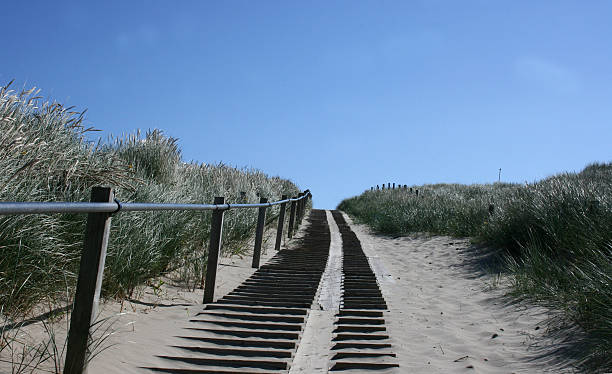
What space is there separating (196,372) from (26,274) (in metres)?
1.55

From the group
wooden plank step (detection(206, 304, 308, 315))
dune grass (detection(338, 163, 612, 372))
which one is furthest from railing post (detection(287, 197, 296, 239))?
wooden plank step (detection(206, 304, 308, 315))

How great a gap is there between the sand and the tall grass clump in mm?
320

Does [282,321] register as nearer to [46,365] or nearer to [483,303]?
[46,365]

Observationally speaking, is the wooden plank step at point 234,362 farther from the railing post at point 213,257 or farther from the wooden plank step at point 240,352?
the railing post at point 213,257

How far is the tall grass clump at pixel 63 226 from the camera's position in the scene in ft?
12.2

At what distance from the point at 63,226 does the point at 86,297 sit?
163 cm

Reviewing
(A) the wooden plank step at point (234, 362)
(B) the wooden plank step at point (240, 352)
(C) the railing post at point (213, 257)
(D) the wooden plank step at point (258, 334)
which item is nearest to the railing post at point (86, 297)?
(A) the wooden plank step at point (234, 362)

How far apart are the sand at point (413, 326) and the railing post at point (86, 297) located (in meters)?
0.24

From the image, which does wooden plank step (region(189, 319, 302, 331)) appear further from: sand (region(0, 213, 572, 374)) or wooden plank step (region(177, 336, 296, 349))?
wooden plank step (region(177, 336, 296, 349))

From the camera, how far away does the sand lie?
362 centimetres

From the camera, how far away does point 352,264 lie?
28.6ft

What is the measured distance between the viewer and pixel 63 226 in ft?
13.4

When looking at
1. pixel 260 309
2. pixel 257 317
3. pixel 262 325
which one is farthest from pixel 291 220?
pixel 262 325

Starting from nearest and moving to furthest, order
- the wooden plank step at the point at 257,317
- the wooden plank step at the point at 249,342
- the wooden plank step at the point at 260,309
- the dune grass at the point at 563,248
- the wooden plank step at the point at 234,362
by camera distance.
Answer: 1. the wooden plank step at the point at 234,362
2. the wooden plank step at the point at 249,342
3. the dune grass at the point at 563,248
4. the wooden plank step at the point at 257,317
5. the wooden plank step at the point at 260,309
